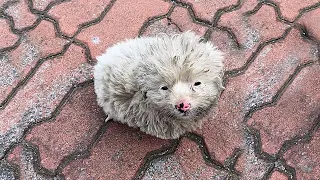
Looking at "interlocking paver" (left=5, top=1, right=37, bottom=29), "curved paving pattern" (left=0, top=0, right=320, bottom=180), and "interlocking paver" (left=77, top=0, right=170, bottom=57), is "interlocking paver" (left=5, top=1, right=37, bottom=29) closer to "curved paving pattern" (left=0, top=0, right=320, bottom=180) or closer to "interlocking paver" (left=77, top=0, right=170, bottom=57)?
"curved paving pattern" (left=0, top=0, right=320, bottom=180)

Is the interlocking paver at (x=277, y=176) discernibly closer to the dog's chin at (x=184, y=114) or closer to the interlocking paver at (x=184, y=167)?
the interlocking paver at (x=184, y=167)

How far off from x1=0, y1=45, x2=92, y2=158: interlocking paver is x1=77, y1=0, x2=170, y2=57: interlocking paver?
11 centimetres

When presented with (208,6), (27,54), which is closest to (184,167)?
(208,6)

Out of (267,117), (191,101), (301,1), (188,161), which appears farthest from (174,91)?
(301,1)

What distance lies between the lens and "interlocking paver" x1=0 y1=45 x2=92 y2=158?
2652mm

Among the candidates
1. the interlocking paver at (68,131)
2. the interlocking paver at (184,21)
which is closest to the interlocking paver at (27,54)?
the interlocking paver at (68,131)

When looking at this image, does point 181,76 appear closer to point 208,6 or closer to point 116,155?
point 116,155

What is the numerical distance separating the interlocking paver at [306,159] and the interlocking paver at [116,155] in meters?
0.71

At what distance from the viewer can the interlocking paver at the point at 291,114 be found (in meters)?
2.56

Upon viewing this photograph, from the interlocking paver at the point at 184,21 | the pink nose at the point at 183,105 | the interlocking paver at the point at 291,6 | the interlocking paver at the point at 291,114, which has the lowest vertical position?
the interlocking paver at the point at 291,114

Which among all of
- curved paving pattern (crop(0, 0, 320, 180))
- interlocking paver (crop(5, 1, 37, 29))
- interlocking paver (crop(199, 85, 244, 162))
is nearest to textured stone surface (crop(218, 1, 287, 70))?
curved paving pattern (crop(0, 0, 320, 180))

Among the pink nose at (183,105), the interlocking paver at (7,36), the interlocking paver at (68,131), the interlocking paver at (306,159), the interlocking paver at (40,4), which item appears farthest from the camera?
the interlocking paver at (40,4)

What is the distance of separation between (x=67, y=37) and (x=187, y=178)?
118cm

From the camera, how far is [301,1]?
3016mm
